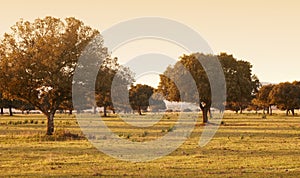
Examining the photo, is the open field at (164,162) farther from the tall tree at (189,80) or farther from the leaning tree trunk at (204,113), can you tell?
the leaning tree trunk at (204,113)

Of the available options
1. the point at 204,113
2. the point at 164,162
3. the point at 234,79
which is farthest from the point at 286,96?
the point at 164,162

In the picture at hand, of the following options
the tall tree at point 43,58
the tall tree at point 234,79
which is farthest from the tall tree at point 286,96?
the tall tree at point 43,58

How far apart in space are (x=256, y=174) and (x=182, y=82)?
182 feet

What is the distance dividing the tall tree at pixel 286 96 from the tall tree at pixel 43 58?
112034 mm

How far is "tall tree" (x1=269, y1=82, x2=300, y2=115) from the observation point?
498 ft

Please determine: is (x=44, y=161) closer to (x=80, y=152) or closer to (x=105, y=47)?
(x=80, y=152)

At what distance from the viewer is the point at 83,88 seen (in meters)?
49.7

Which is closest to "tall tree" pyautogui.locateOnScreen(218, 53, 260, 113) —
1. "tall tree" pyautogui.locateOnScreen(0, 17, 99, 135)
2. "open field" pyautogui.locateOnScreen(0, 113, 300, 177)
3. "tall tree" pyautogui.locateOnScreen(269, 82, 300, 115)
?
"tall tree" pyautogui.locateOnScreen(0, 17, 99, 135)

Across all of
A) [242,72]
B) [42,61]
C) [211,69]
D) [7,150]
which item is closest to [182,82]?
[211,69]

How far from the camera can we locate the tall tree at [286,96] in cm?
15188

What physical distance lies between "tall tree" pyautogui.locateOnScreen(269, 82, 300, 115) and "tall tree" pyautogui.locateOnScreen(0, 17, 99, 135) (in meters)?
Result: 112

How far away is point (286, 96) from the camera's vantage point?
152 meters

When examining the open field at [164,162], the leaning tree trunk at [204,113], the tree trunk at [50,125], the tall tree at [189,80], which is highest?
the tall tree at [189,80]

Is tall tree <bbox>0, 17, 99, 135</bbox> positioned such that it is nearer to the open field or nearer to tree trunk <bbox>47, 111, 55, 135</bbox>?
tree trunk <bbox>47, 111, 55, 135</bbox>
